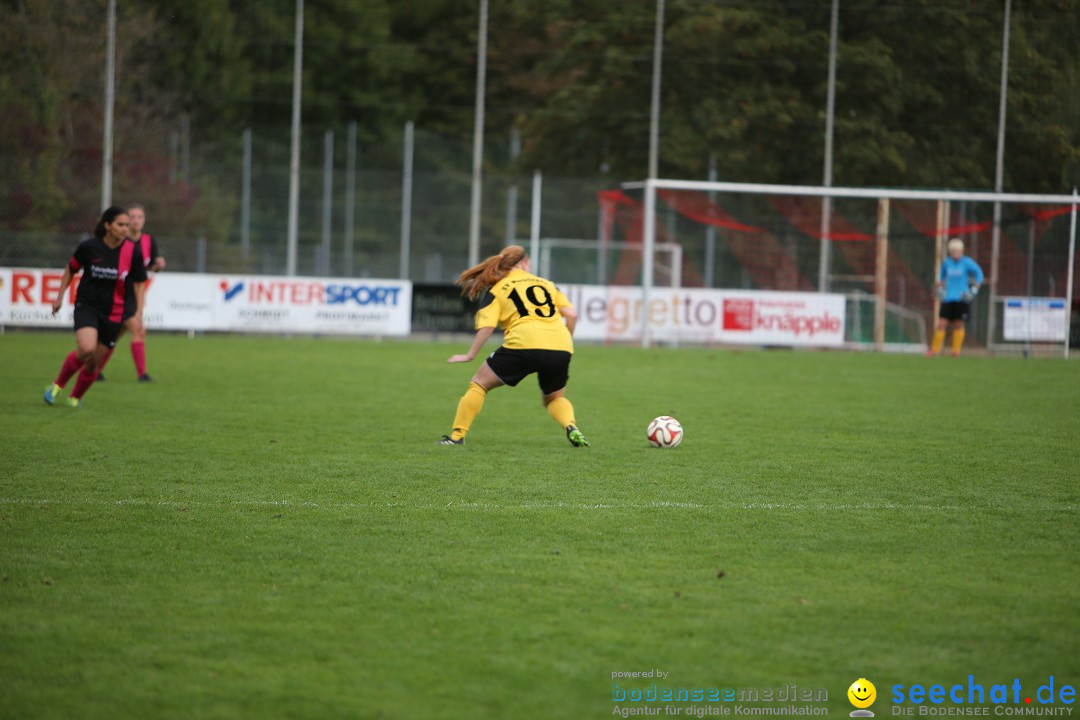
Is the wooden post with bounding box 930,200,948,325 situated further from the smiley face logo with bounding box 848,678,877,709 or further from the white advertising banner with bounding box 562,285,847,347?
the smiley face logo with bounding box 848,678,877,709

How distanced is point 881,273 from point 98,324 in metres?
18.0

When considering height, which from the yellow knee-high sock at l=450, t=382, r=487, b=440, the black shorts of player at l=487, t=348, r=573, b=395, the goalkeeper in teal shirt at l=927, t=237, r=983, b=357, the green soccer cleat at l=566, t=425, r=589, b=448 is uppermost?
the goalkeeper in teal shirt at l=927, t=237, r=983, b=357

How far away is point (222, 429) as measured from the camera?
10.4 metres

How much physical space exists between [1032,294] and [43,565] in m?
23.4

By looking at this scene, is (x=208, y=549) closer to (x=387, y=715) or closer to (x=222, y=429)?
(x=387, y=715)

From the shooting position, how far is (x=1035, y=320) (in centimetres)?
2438

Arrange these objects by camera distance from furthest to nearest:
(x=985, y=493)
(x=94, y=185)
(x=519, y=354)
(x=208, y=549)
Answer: (x=94, y=185) < (x=519, y=354) < (x=985, y=493) < (x=208, y=549)

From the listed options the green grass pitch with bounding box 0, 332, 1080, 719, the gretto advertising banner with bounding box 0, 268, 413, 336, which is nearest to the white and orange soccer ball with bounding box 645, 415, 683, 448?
the green grass pitch with bounding box 0, 332, 1080, 719

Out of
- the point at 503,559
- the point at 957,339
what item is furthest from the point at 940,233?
the point at 503,559

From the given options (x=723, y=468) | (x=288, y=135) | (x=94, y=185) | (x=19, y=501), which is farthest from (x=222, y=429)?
(x=288, y=135)

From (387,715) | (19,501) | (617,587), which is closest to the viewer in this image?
(387,715)

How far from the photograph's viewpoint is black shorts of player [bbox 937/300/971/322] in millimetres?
21977

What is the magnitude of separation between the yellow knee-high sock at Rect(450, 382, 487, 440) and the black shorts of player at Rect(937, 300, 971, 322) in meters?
14.7

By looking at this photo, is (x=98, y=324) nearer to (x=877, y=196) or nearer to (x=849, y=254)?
(x=877, y=196)
